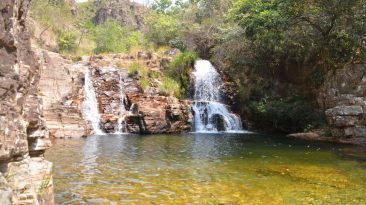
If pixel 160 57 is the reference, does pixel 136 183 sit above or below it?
below

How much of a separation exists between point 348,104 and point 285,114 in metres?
4.93

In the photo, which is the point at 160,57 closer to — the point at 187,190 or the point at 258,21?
the point at 258,21

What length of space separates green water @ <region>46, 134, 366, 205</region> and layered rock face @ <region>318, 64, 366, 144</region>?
300cm

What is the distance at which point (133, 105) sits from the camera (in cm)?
2359

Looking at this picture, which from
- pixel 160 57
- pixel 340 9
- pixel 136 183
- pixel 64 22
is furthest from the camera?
pixel 64 22

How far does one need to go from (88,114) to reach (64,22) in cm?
2201

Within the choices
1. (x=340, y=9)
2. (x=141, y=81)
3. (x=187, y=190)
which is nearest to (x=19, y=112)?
(x=187, y=190)

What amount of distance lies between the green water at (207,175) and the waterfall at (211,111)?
28.3ft

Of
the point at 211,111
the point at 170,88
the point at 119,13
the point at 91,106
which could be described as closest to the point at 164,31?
the point at 170,88

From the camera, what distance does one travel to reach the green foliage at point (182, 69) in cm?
2716

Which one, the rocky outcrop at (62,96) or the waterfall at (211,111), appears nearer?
the rocky outcrop at (62,96)

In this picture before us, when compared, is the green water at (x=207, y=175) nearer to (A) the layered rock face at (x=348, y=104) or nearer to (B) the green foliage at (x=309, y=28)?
(A) the layered rock face at (x=348, y=104)

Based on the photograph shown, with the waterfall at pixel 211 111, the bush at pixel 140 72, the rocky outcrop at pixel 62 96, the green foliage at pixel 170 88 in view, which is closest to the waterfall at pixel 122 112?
the bush at pixel 140 72

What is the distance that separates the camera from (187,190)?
324 inches
